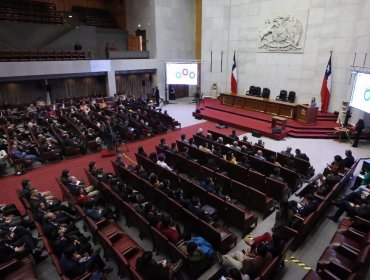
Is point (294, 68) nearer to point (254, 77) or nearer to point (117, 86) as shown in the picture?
point (254, 77)

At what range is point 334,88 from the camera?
12.6 metres

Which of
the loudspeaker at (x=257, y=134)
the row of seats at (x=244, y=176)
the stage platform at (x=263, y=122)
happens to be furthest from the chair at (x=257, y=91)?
the row of seats at (x=244, y=176)

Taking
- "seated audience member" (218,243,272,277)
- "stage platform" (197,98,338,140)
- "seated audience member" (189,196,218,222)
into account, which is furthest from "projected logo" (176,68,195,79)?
"seated audience member" (218,243,272,277)

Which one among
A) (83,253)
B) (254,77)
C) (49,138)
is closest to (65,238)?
(83,253)

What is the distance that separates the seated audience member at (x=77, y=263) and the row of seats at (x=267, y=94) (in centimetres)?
1266

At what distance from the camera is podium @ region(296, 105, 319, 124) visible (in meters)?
11.4

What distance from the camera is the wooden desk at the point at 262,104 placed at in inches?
488

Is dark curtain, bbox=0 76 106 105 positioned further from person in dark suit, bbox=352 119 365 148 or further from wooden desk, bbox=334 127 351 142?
person in dark suit, bbox=352 119 365 148

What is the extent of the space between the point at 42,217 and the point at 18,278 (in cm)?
112

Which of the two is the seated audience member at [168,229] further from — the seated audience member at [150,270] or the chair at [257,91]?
the chair at [257,91]

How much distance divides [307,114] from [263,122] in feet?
6.20

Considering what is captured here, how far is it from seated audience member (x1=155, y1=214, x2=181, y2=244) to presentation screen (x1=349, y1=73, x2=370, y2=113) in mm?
8483

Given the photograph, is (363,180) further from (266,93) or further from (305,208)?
(266,93)

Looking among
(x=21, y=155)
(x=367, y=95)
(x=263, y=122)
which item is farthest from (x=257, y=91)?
(x=21, y=155)
